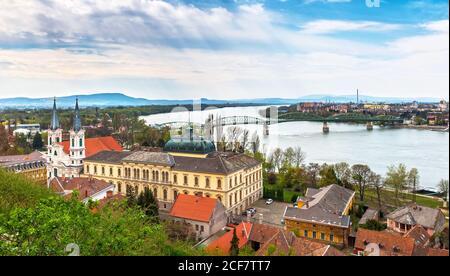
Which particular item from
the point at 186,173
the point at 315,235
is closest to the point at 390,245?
the point at 315,235

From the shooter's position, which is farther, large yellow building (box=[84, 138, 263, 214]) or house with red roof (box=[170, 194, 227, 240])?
large yellow building (box=[84, 138, 263, 214])

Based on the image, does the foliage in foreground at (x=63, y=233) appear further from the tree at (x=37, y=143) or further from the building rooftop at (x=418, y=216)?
the tree at (x=37, y=143)

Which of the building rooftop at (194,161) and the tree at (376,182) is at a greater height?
the building rooftop at (194,161)

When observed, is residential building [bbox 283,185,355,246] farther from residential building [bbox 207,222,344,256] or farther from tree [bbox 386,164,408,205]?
tree [bbox 386,164,408,205]

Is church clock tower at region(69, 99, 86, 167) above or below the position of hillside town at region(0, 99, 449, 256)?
above

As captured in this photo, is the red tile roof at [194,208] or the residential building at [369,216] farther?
the residential building at [369,216]

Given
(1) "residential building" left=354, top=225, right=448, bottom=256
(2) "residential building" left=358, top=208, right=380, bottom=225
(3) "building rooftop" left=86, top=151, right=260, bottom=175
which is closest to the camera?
(1) "residential building" left=354, top=225, right=448, bottom=256

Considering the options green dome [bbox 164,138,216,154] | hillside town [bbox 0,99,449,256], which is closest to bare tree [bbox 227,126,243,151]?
hillside town [bbox 0,99,449,256]

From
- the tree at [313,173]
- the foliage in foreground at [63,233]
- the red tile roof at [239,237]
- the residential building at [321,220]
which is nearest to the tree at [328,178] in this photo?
the tree at [313,173]
